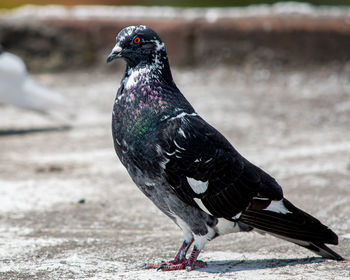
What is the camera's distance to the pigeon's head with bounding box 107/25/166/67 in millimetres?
3143

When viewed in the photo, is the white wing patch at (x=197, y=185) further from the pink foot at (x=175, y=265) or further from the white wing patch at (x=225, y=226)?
the pink foot at (x=175, y=265)

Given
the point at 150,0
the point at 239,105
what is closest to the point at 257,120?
the point at 239,105

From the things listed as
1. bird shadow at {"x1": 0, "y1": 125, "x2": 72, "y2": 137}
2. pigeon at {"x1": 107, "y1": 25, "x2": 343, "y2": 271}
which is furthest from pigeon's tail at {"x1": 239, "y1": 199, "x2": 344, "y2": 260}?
bird shadow at {"x1": 0, "y1": 125, "x2": 72, "y2": 137}

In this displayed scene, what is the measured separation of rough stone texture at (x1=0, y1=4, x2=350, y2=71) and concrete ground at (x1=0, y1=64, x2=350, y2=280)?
0.20 metres

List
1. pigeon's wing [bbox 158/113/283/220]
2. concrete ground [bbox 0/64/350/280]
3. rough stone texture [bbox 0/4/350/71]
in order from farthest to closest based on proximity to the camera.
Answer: rough stone texture [bbox 0/4/350/71], concrete ground [bbox 0/64/350/280], pigeon's wing [bbox 158/113/283/220]

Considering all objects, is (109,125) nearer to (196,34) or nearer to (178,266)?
(196,34)

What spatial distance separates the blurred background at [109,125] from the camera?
345 cm

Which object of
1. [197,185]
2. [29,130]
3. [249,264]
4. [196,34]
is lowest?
[29,130]

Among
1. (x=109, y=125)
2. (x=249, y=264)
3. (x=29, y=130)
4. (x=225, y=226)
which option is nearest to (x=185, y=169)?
(x=225, y=226)

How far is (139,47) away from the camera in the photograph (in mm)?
3145

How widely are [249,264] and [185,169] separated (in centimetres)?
62

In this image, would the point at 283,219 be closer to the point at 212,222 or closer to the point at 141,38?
the point at 212,222

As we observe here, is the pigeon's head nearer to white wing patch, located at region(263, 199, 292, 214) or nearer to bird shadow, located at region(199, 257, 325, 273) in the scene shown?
white wing patch, located at region(263, 199, 292, 214)

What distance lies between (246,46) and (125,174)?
375 centimetres
